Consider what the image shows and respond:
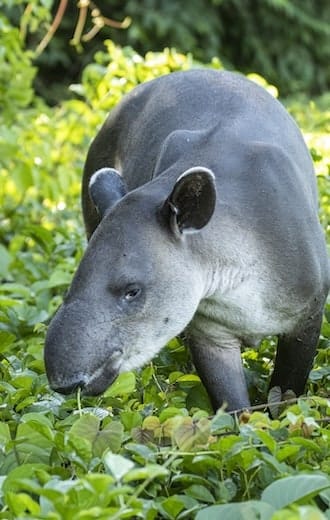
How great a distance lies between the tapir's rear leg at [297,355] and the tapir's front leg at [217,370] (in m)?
0.16

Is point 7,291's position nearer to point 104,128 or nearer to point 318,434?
point 104,128

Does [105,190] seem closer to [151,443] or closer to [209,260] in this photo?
[209,260]

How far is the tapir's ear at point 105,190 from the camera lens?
179 inches

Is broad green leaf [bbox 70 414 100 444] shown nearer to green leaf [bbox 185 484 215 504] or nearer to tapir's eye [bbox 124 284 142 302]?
green leaf [bbox 185 484 215 504]

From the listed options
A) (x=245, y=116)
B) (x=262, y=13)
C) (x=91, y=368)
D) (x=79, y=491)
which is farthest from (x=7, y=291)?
(x=262, y=13)

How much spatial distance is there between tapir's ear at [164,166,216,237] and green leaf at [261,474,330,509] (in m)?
1.34

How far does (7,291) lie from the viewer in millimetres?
6434

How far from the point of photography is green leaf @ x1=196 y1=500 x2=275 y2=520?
9.95ft

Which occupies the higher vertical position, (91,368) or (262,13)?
(91,368)

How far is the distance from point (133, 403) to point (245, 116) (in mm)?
1237

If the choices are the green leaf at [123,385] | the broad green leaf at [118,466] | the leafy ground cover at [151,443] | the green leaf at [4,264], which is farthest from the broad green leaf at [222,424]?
the green leaf at [4,264]

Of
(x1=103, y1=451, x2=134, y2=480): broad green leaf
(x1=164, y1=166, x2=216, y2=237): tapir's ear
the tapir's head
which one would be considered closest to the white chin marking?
the tapir's head

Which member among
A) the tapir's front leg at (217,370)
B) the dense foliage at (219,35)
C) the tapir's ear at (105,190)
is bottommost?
the dense foliage at (219,35)

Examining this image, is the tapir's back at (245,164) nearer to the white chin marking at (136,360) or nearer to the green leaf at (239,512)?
the white chin marking at (136,360)
